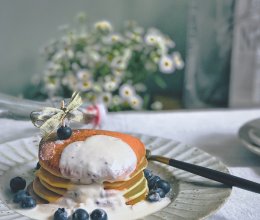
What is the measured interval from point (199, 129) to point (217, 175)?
1.33 ft

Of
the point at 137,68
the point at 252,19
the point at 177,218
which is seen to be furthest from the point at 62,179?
the point at 252,19

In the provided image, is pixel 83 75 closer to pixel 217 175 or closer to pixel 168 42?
pixel 168 42

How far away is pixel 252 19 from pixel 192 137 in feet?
2.80

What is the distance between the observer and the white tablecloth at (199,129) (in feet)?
3.41

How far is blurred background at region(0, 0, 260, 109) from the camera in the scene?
193cm

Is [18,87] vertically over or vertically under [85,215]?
under

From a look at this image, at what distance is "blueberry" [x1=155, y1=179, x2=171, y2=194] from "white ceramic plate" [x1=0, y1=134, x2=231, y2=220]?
0.04ft

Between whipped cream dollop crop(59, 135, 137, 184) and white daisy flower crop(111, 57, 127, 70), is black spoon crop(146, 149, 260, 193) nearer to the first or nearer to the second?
whipped cream dollop crop(59, 135, 137, 184)

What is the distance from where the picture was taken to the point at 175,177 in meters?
0.87

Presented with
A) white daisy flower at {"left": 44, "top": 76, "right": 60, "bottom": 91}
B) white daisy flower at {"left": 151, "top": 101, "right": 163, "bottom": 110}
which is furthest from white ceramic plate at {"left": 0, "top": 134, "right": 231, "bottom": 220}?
white daisy flower at {"left": 151, "top": 101, "right": 163, "bottom": 110}

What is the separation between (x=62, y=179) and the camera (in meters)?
0.77

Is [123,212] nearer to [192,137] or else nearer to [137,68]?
[192,137]

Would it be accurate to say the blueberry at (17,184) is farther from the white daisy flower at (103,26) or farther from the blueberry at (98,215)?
the white daisy flower at (103,26)

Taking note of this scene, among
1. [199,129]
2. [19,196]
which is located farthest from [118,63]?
[19,196]
